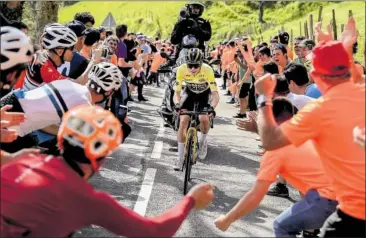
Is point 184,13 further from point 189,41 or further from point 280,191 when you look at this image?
point 280,191

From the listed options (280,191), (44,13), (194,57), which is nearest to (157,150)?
(194,57)

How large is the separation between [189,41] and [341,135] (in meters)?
8.64

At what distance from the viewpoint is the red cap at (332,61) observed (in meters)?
4.32

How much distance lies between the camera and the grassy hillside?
4803cm

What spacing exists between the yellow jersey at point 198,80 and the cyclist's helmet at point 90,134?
5.99m

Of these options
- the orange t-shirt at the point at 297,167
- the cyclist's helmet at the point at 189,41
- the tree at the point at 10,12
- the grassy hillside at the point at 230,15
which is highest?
the tree at the point at 10,12

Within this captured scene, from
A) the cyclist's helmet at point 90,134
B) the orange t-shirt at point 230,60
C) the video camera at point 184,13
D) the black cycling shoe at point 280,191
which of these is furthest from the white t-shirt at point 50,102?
the orange t-shirt at point 230,60

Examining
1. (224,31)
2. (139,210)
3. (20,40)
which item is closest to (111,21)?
(139,210)

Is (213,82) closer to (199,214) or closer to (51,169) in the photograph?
(199,214)

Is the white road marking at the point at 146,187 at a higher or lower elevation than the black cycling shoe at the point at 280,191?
lower

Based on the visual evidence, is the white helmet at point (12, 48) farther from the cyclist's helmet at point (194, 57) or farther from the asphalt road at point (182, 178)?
the cyclist's helmet at point (194, 57)

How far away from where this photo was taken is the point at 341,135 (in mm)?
4156

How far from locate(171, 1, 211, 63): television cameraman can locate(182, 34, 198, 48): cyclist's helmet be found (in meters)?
0.19

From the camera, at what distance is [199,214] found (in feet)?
23.7
